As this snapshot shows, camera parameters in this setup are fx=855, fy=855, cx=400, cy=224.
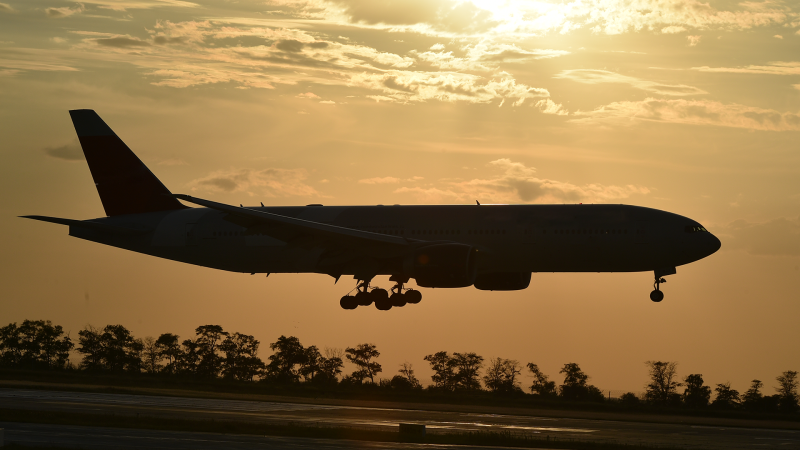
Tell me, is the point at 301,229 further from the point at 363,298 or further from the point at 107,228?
the point at 107,228

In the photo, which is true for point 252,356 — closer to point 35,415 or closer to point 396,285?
point 396,285

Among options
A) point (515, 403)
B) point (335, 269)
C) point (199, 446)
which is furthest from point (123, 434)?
point (515, 403)

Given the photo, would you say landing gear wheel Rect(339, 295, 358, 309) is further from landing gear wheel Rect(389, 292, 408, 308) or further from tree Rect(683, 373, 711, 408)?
tree Rect(683, 373, 711, 408)

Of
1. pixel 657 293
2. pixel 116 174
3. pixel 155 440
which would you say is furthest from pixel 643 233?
pixel 116 174

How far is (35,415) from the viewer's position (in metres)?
35.3

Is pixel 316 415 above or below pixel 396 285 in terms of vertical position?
below

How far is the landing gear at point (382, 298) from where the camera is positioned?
46.8 meters

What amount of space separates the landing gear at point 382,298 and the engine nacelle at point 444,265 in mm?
4337

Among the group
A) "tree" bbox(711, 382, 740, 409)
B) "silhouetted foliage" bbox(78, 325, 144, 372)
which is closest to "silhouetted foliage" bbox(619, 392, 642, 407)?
"tree" bbox(711, 382, 740, 409)

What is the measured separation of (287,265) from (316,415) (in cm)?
1039

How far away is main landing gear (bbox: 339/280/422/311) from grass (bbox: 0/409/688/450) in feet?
39.6

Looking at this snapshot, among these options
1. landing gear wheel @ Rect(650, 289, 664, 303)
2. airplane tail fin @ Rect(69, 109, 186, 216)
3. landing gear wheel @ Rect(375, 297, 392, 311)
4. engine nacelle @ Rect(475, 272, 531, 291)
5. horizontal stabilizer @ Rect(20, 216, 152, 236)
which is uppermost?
airplane tail fin @ Rect(69, 109, 186, 216)

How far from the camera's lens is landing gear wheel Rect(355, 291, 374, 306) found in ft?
156

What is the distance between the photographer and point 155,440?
2834 centimetres
